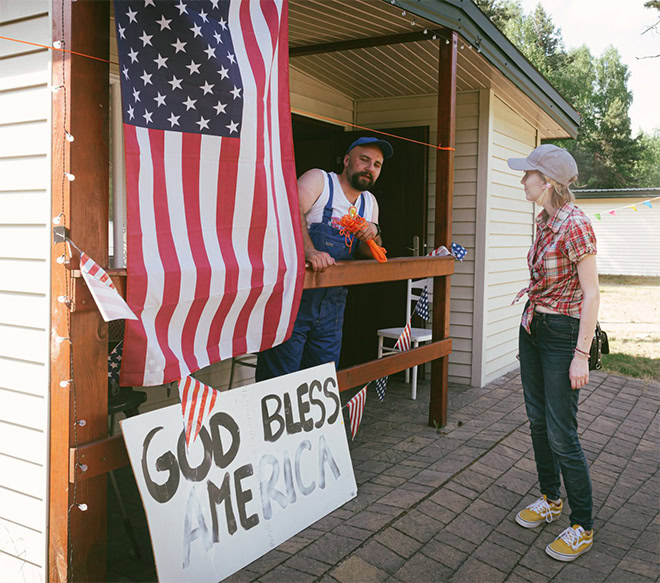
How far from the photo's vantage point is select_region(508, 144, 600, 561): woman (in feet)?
9.83

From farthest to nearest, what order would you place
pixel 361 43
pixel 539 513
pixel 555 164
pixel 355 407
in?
pixel 361 43 → pixel 355 407 → pixel 539 513 → pixel 555 164

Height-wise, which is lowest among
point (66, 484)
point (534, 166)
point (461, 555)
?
point (461, 555)

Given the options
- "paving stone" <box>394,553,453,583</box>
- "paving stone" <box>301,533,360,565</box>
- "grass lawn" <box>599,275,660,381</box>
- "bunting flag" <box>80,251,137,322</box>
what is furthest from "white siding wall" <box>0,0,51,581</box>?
"grass lawn" <box>599,275,660,381</box>

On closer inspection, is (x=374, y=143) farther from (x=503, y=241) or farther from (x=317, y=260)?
(x=503, y=241)

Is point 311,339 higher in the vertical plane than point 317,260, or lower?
lower

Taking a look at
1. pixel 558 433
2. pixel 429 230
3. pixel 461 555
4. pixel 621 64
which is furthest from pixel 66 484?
pixel 621 64

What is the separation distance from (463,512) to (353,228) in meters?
1.75

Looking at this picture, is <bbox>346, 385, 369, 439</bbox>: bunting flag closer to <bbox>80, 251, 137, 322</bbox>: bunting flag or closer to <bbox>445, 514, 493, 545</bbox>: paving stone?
<bbox>445, 514, 493, 545</bbox>: paving stone

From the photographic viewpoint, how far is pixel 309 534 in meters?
3.21

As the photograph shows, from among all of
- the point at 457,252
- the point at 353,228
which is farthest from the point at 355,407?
the point at 457,252

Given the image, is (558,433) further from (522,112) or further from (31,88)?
(522,112)

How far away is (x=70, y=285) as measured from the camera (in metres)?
2.37

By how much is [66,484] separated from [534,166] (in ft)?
8.34

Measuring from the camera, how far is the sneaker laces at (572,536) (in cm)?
317
